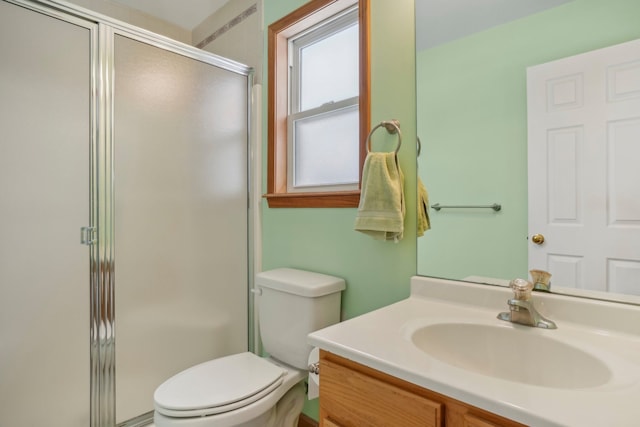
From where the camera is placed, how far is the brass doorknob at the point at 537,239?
94 centimetres

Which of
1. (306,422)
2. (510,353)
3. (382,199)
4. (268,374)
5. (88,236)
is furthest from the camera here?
(306,422)

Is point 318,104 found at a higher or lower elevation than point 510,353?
higher

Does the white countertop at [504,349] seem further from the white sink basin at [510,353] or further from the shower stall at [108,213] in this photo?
the shower stall at [108,213]

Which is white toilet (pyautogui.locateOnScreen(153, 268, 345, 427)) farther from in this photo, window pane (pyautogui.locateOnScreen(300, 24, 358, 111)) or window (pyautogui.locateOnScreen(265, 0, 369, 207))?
window pane (pyautogui.locateOnScreen(300, 24, 358, 111))

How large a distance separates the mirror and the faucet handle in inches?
3.9

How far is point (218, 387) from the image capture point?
1.17 metres

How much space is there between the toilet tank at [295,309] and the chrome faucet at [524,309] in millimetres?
653

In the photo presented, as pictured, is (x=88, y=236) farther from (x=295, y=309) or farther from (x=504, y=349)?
(x=504, y=349)

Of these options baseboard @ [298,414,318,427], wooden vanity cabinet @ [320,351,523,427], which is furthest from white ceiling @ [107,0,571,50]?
baseboard @ [298,414,318,427]

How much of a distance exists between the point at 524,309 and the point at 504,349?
0.12m

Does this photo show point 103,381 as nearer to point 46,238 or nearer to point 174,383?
point 174,383

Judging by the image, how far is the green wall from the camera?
1.18 metres

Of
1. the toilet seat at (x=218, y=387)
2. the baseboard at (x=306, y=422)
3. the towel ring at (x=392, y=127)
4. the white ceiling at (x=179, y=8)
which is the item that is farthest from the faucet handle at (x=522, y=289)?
the white ceiling at (x=179, y=8)

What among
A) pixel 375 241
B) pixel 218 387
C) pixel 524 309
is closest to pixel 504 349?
pixel 524 309
